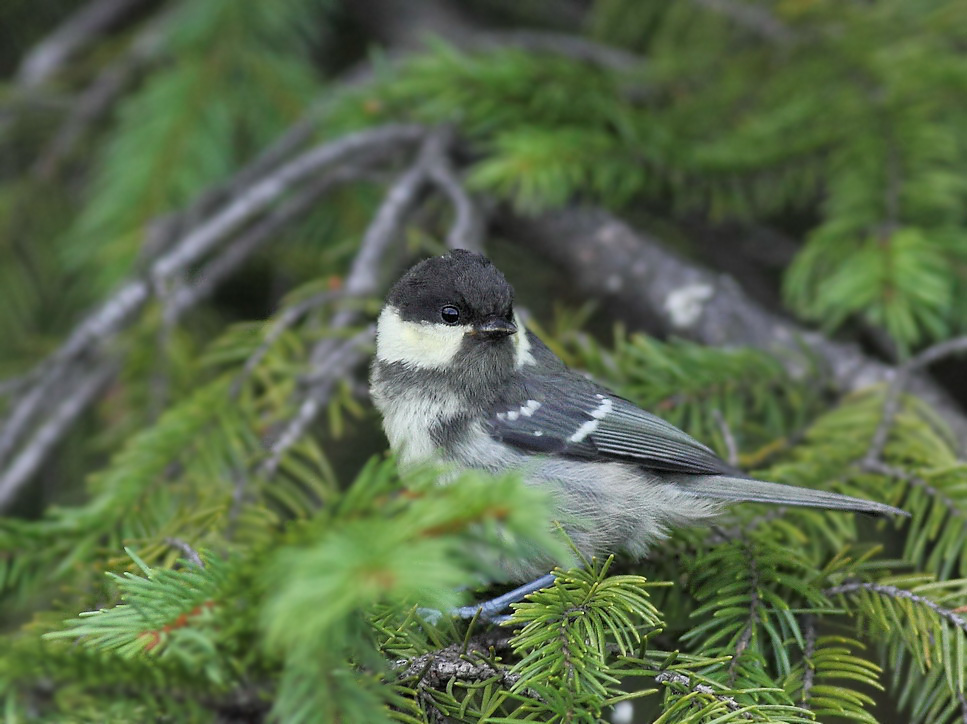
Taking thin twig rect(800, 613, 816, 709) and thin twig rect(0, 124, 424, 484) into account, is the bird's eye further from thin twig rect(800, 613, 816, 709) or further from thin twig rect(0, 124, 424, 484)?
thin twig rect(800, 613, 816, 709)

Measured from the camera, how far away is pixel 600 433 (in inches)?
51.1

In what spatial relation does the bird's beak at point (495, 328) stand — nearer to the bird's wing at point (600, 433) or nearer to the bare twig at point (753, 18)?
the bird's wing at point (600, 433)

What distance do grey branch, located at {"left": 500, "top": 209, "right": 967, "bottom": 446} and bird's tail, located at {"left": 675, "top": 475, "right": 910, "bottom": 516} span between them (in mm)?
384

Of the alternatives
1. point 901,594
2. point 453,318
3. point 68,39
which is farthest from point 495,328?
point 68,39

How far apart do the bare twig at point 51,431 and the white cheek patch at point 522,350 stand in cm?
82

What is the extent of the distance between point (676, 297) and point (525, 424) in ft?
1.83

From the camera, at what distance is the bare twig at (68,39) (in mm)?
2084

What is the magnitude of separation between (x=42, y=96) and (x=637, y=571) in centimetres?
176

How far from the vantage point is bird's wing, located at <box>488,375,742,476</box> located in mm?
1270

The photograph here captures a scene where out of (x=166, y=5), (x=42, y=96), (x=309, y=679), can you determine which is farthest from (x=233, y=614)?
(x=166, y=5)

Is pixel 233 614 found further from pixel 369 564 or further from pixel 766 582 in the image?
pixel 766 582

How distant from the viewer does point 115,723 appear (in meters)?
0.65

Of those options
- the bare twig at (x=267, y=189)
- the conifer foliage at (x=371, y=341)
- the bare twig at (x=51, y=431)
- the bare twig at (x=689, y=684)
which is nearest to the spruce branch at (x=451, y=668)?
the conifer foliage at (x=371, y=341)

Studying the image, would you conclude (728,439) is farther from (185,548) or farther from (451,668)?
(185,548)
